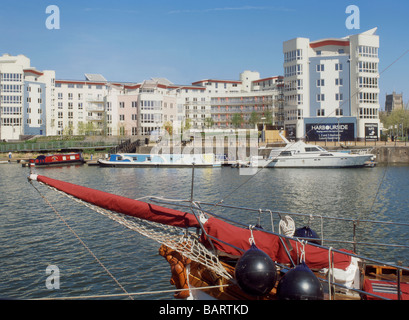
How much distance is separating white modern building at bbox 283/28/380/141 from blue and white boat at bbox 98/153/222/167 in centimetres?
2441

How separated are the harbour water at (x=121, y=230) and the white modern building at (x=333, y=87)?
135 ft

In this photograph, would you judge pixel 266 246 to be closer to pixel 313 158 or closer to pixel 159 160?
pixel 313 158

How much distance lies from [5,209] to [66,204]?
4079mm

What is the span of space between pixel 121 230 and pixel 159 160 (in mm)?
48507

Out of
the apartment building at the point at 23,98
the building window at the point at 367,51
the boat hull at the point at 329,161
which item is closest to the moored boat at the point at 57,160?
the apartment building at the point at 23,98

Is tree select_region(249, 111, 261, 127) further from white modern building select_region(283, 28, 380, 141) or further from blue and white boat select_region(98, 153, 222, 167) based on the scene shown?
blue and white boat select_region(98, 153, 222, 167)

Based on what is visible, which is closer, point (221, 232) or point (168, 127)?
point (221, 232)

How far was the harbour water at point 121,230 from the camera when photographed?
14.6 m

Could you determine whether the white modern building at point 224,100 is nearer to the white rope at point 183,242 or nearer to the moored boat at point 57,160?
the moored boat at point 57,160

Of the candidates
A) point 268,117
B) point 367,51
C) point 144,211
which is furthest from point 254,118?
point 144,211

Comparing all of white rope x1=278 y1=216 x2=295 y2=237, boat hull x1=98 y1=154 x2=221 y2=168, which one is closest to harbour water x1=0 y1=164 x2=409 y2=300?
white rope x1=278 y1=216 x2=295 y2=237

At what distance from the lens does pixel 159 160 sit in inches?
2766
